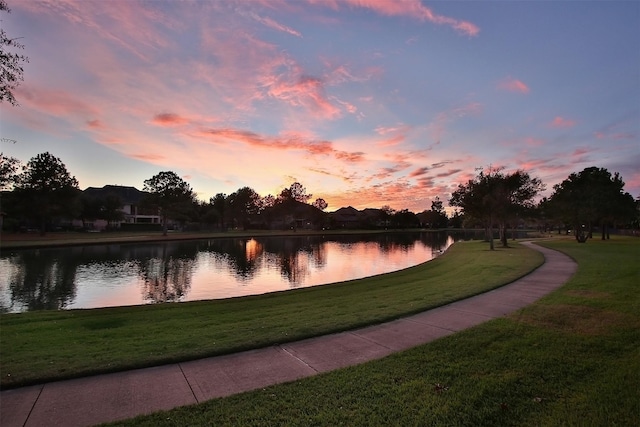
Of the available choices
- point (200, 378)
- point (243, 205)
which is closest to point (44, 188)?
point (243, 205)

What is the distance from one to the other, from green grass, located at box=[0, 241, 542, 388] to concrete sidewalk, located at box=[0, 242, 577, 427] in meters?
0.37

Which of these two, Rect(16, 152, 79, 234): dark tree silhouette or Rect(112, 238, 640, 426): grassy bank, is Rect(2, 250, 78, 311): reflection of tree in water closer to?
Rect(112, 238, 640, 426): grassy bank

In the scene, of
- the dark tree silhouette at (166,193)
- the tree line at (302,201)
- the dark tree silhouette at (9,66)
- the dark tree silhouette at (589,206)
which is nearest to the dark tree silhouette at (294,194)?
the tree line at (302,201)

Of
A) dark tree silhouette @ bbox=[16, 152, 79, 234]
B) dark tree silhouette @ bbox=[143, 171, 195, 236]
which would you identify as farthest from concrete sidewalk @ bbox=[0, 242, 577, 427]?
dark tree silhouette @ bbox=[143, 171, 195, 236]

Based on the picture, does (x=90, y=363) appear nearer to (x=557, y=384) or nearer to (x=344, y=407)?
(x=344, y=407)

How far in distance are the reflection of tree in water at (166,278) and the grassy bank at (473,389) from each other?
12048 millimetres

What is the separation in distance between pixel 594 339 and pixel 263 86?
1729cm

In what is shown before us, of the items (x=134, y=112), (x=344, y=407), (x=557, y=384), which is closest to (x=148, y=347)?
(x=344, y=407)

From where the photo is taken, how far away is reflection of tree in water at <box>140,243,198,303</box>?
15.5m

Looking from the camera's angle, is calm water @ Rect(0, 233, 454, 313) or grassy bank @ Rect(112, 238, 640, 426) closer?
grassy bank @ Rect(112, 238, 640, 426)

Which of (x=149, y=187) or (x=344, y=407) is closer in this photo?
(x=344, y=407)

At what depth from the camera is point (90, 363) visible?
5.36 meters

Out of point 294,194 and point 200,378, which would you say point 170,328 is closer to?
point 200,378

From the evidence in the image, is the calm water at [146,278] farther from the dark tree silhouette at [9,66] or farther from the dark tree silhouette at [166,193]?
the dark tree silhouette at [166,193]
